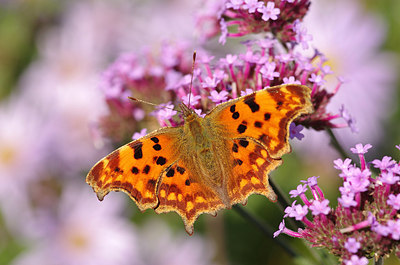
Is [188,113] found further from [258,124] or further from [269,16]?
[269,16]

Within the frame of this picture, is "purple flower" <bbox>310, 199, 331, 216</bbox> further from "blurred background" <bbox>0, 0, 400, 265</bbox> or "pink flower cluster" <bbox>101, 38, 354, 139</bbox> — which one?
"blurred background" <bbox>0, 0, 400, 265</bbox>

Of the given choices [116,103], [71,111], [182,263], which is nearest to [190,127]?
[116,103]

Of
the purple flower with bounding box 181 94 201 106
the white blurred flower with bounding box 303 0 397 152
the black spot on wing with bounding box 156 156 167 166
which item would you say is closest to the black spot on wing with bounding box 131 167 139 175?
the black spot on wing with bounding box 156 156 167 166

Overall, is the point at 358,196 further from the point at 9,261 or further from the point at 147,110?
the point at 9,261

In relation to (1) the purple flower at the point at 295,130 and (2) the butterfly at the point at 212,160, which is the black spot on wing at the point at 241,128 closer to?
(2) the butterfly at the point at 212,160

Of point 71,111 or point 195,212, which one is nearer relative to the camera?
point 195,212
